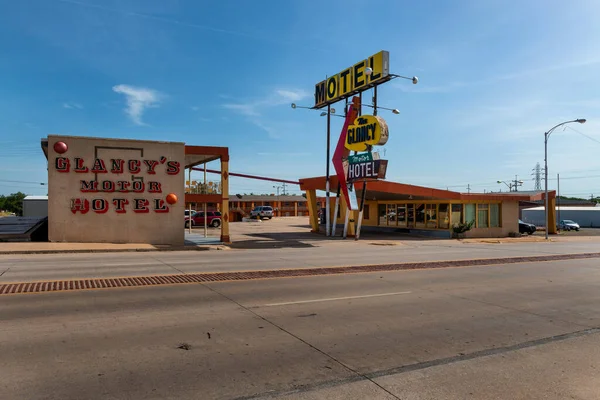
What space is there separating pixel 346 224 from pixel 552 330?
2391 cm

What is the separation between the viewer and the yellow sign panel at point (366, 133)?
2614cm

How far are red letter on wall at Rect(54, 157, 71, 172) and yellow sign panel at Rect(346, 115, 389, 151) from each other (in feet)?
51.2

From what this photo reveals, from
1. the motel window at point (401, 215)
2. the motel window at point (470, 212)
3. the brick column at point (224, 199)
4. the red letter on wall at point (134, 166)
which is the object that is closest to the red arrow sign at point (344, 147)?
the brick column at point (224, 199)

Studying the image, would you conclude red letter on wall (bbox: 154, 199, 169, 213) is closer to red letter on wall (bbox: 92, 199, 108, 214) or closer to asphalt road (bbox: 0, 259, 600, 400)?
red letter on wall (bbox: 92, 199, 108, 214)

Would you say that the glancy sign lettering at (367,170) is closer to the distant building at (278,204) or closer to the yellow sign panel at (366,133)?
the yellow sign panel at (366,133)

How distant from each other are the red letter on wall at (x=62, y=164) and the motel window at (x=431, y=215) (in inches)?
994

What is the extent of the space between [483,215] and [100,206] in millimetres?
27442

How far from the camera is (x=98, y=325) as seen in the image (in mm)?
6730

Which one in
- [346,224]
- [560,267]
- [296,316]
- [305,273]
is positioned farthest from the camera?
[346,224]

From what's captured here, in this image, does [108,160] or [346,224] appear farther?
[346,224]

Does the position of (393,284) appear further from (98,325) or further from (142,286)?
(98,325)

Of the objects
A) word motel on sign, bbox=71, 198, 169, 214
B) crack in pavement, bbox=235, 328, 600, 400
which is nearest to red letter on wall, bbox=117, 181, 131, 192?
word motel on sign, bbox=71, 198, 169, 214

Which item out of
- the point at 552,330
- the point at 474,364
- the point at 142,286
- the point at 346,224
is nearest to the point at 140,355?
the point at 474,364

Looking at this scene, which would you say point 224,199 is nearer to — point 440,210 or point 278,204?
point 440,210
